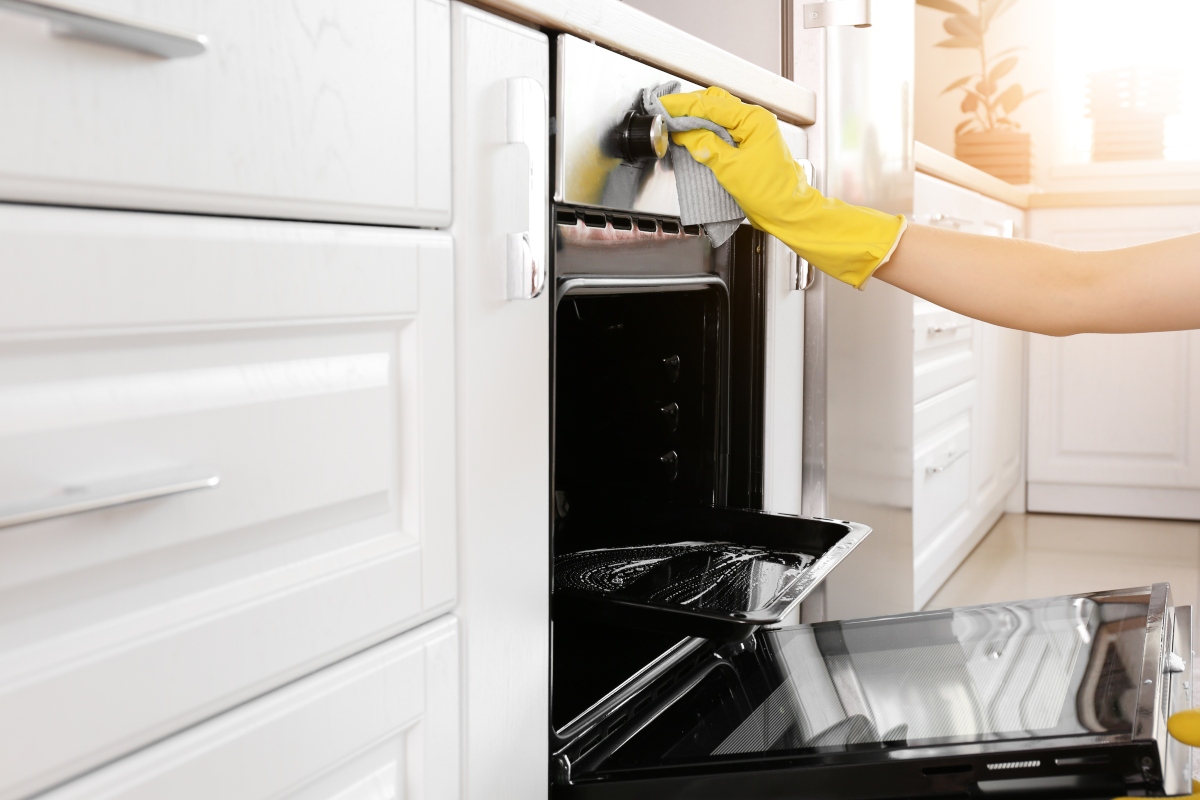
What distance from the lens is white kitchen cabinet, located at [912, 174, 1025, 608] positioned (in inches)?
86.9

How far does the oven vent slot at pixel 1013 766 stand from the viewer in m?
0.78

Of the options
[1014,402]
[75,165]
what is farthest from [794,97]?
[1014,402]

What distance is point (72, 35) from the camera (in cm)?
44

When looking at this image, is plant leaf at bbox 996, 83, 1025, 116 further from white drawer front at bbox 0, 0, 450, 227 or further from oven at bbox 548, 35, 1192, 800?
white drawer front at bbox 0, 0, 450, 227

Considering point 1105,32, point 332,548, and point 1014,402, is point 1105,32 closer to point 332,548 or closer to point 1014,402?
point 1014,402

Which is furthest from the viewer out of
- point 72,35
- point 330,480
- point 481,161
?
point 481,161

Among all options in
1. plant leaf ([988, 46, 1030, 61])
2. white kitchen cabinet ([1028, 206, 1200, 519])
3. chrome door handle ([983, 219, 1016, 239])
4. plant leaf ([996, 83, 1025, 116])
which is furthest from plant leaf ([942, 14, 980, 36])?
chrome door handle ([983, 219, 1016, 239])

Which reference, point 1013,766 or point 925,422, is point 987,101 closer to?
point 925,422

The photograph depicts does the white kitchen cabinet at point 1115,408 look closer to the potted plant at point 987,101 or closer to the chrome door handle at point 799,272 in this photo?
the potted plant at point 987,101

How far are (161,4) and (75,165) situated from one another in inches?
3.7

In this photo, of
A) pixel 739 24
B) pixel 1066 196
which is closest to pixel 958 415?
pixel 1066 196

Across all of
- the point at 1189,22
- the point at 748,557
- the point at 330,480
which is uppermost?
the point at 1189,22

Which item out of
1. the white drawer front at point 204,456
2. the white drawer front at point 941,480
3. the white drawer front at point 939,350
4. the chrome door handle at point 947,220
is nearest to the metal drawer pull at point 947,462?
the white drawer front at point 941,480

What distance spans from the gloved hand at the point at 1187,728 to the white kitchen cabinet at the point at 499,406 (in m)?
0.49
